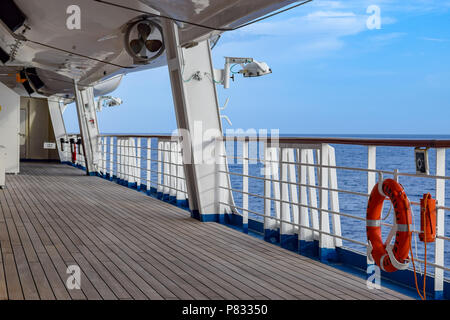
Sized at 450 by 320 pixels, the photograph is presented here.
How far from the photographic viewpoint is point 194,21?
2723 mm

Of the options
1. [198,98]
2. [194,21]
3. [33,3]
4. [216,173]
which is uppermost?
[33,3]

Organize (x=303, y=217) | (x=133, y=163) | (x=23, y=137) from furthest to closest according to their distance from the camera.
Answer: (x=23, y=137) → (x=133, y=163) → (x=303, y=217)

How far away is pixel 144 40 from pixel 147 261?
202cm

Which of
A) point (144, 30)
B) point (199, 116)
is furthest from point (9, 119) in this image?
point (199, 116)

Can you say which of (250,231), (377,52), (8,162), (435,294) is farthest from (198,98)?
(377,52)

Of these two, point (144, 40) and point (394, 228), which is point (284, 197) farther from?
point (144, 40)

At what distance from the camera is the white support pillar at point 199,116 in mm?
3789

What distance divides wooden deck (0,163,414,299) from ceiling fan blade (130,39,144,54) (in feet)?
4.19

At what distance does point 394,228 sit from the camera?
6.48ft

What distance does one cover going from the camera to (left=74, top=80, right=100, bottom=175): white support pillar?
812 cm

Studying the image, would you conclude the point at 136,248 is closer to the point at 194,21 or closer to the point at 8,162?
the point at 194,21

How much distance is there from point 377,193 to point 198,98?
204 cm

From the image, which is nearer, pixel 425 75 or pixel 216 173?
pixel 216 173

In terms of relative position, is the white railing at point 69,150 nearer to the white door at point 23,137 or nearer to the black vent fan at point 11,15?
the white door at point 23,137
